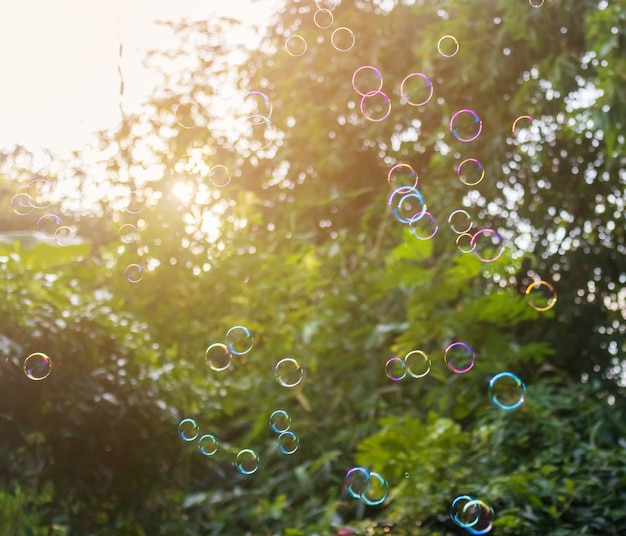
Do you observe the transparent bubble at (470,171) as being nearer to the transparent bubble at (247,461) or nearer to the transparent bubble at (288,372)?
the transparent bubble at (288,372)

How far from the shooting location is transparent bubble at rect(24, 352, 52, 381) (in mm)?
3174

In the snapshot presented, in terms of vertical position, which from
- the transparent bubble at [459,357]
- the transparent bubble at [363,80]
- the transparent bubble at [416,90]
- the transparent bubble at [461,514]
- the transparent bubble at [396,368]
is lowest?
the transparent bubble at [461,514]

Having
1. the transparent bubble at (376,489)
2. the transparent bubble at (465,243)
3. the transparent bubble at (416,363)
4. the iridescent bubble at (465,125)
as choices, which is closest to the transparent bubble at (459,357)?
the transparent bubble at (416,363)

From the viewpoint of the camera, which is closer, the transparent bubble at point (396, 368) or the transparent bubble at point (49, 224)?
the transparent bubble at point (396, 368)

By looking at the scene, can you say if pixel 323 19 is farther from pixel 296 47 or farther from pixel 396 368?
pixel 396 368

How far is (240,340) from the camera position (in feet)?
11.1

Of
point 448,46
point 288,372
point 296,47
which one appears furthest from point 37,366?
point 296,47

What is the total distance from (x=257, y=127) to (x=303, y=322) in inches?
70.8

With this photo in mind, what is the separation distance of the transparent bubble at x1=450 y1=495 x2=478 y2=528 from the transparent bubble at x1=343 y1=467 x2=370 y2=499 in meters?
0.36

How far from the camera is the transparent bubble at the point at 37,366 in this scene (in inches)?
125

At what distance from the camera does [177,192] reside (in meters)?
5.00

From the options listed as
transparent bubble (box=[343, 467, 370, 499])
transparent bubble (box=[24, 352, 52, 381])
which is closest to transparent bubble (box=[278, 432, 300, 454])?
transparent bubble (box=[343, 467, 370, 499])

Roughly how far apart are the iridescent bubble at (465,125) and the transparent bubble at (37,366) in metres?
1.93

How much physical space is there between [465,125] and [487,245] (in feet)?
4.34
